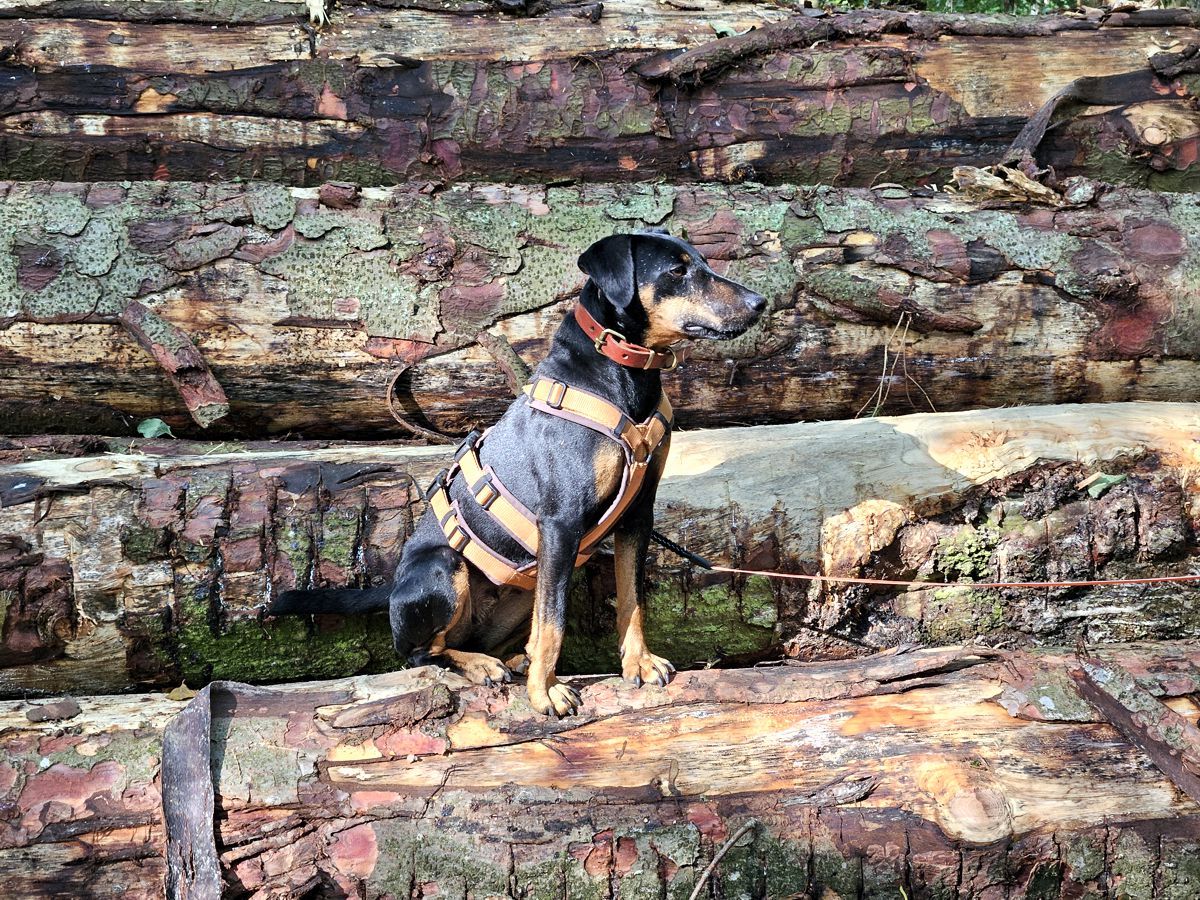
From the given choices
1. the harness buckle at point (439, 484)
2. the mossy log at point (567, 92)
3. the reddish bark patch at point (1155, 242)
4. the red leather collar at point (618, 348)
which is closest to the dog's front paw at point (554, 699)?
the harness buckle at point (439, 484)

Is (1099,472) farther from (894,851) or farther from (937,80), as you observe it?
(937,80)

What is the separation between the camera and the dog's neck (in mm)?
3451

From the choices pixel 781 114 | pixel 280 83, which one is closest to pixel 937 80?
pixel 781 114

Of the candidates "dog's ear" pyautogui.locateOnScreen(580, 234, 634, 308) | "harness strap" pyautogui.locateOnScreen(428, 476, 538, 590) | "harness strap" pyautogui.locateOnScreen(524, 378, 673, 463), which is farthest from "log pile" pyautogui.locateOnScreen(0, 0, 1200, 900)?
"dog's ear" pyautogui.locateOnScreen(580, 234, 634, 308)

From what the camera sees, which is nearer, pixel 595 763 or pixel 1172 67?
pixel 595 763

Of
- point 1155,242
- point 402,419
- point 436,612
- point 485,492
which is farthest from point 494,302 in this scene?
point 1155,242

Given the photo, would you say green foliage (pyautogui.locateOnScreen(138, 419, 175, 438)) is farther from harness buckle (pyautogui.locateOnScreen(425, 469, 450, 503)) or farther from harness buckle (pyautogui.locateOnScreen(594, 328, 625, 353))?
harness buckle (pyautogui.locateOnScreen(594, 328, 625, 353))

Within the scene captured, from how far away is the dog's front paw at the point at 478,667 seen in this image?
3.51m

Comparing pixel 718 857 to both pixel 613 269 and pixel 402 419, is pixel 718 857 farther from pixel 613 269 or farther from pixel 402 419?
pixel 402 419

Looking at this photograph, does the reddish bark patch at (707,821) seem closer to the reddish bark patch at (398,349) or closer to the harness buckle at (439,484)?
→ the harness buckle at (439,484)

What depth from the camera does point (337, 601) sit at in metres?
3.80

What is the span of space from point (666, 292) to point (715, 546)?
4.01 feet

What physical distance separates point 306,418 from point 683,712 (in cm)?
262

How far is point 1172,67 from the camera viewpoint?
6.13 m
